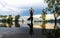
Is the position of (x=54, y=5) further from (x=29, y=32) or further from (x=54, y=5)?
(x=29, y=32)

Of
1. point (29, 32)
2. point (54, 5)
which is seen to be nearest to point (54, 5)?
point (54, 5)

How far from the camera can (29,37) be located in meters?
13.1

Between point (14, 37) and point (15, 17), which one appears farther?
point (15, 17)

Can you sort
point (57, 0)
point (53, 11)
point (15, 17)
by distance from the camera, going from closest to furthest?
point (57, 0) → point (53, 11) → point (15, 17)

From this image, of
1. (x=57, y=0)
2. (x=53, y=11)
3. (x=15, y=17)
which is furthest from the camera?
(x=15, y=17)

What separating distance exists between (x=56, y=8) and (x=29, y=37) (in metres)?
11.6

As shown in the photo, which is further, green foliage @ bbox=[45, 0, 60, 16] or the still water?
green foliage @ bbox=[45, 0, 60, 16]

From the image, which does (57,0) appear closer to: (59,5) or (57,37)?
(59,5)

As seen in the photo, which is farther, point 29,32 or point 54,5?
point 54,5

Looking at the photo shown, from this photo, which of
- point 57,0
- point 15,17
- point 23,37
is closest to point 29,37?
point 23,37

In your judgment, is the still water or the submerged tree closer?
the still water

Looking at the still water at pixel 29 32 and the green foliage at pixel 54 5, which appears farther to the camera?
the green foliage at pixel 54 5

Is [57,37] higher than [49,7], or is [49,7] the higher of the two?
[49,7]

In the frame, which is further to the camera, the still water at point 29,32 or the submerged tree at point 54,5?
the submerged tree at point 54,5
